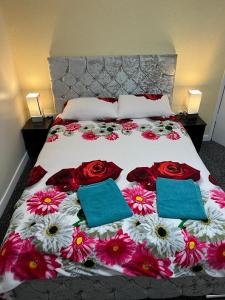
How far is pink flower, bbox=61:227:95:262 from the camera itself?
1186mm

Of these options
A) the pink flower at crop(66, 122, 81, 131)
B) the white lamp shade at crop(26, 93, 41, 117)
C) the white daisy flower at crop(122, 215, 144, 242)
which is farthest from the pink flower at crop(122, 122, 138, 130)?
the white daisy flower at crop(122, 215, 144, 242)

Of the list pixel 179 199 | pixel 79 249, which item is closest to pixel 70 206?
pixel 79 249

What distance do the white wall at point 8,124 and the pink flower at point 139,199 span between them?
4.28 ft

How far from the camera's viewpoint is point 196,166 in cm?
174

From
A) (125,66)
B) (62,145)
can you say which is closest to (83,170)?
(62,145)

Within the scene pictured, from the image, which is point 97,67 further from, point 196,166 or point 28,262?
point 28,262

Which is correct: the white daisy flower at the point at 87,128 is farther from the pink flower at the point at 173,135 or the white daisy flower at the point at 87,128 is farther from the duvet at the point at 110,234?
the pink flower at the point at 173,135

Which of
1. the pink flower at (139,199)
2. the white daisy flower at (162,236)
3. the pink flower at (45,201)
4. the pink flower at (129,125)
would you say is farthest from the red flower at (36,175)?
the pink flower at (129,125)

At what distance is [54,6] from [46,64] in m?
0.58

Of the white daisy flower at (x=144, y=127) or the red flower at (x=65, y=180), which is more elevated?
the white daisy flower at (x=144, y=127)

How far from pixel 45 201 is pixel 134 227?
594 millimetres

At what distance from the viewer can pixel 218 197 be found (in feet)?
4.76

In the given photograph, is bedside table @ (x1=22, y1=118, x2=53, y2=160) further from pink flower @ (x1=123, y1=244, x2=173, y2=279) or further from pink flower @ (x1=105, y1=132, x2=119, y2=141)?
pink flower @ (x1=123, y1=244, x2=173, y2=279)

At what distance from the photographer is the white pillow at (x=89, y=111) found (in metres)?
2.44
